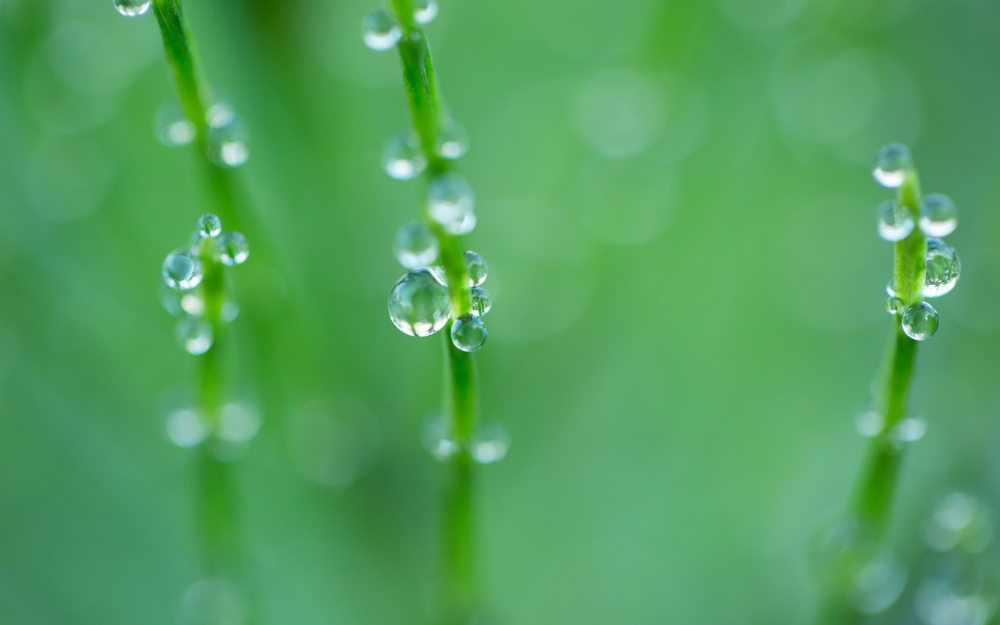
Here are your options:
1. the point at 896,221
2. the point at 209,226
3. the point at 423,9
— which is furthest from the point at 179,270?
the point at 896,221

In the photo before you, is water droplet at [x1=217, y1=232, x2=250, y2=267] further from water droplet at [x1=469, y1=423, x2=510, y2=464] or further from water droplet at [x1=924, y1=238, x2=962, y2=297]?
water droplet at [x1=924, y1=238, x2=962, y2=297]

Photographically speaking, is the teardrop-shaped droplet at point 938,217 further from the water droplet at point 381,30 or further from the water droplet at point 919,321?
the water droplet at point 381,30

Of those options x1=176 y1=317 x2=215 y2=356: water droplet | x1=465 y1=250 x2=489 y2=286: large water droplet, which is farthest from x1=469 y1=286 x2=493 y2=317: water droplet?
x1=176 y1=317 x2=215 y2=356: water droplet

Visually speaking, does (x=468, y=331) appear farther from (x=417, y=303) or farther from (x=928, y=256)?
(x=928, y=256)

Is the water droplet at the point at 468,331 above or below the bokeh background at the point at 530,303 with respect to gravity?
below

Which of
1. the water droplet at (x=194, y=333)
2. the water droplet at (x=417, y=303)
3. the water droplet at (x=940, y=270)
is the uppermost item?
the water droplet at (x=194, y=333)

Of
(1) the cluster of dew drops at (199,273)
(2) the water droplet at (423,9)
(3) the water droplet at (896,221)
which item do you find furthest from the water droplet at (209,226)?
(3) the water droplet at (896,221)
